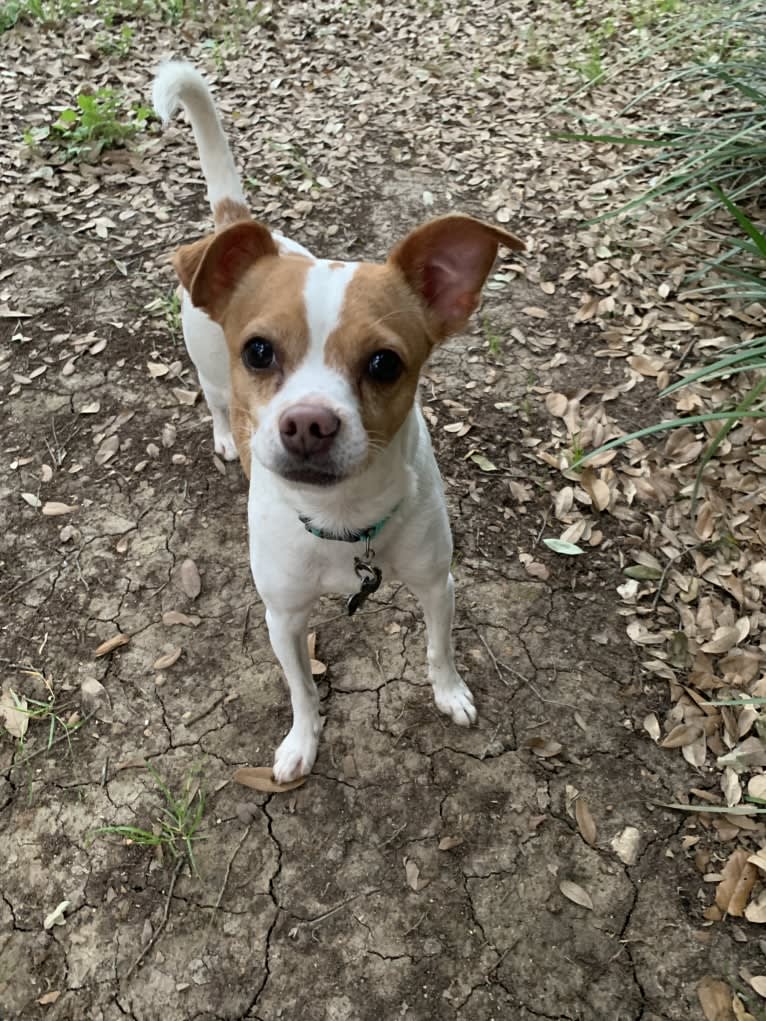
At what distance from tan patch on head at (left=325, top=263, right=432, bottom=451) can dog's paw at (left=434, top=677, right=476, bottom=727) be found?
1.34 m

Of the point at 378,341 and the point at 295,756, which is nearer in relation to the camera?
the point at 378,341

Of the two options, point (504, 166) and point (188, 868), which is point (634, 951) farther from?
point (504, 166)

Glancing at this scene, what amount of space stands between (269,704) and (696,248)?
157 inches

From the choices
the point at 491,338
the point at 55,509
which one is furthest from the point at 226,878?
the point at 491,338

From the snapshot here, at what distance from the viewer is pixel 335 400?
1.86 metres

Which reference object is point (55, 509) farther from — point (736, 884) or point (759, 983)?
point (759, 983)

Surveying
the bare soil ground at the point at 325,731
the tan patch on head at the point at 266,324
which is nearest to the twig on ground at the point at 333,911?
the bare soil ground at the point at 325,731

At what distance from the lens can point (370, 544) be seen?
2301 mm

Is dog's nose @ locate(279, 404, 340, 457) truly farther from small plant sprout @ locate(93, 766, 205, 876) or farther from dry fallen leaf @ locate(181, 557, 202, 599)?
dry fallen leaf @ locate(181, 557, 202, 599)

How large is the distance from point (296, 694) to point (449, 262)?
1.62 metres

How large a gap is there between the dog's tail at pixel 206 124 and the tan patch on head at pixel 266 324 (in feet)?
2.55

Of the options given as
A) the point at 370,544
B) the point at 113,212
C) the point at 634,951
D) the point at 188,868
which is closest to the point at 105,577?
the point at 188,868

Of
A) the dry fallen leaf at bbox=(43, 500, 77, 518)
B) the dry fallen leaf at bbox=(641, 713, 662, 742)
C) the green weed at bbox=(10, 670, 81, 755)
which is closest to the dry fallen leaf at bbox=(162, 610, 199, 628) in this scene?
the green weed at bbox=(10, 670, 81, 755)

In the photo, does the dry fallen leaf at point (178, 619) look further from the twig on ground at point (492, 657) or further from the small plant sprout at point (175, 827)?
the twig on ground at point (492, 657)
